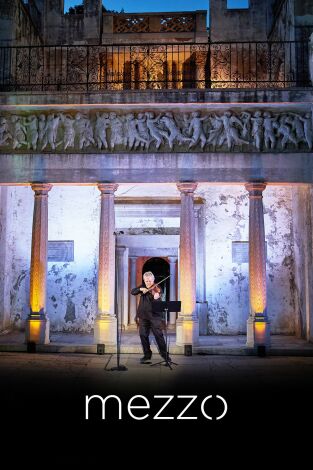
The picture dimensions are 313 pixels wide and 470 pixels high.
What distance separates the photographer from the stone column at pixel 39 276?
12.2 m

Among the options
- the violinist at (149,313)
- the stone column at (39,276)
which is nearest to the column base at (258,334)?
the violinist at (149,313)

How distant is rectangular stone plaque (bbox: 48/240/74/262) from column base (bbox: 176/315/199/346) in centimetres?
465

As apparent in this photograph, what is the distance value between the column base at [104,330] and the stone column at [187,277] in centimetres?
173

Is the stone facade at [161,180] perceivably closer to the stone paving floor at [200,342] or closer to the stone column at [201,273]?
the stone column at [201,273]

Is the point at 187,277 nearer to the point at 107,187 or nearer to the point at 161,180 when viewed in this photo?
the point at 161,180

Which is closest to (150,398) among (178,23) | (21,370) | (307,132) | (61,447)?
(61,447)

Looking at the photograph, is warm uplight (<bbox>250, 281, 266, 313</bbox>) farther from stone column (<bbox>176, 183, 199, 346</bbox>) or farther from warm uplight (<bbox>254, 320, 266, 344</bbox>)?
stone column (<bbox>176, 183, 199, 346</bbox>)

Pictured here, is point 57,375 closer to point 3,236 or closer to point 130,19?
point 3,236

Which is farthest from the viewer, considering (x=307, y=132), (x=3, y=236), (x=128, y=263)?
(x=128, y=263)

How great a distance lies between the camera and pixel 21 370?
9.23 meters

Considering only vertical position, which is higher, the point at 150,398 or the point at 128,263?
the point at 128,263

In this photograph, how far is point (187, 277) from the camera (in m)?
12.3

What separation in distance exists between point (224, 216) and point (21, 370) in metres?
8.07

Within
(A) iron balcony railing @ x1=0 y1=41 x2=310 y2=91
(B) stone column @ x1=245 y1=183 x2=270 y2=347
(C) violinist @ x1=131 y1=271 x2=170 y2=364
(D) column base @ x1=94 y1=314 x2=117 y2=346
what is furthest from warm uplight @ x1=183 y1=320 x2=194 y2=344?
(A) iron balcony railing @ x1=0 y1=41 x2=310 y2=91
